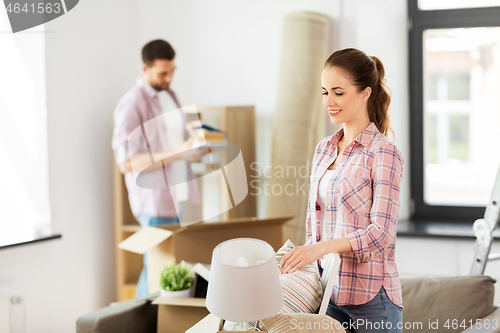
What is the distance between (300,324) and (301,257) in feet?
0.55

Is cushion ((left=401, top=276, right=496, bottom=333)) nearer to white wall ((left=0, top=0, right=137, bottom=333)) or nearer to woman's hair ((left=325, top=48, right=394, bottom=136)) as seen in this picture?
woman's hair ((left=325, top=48, right=394, bottom=136))

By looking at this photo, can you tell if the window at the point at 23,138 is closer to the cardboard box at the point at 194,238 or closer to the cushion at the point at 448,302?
the cardboard box at the point at 194,238

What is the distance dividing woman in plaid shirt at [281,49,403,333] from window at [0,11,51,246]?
4.94 feet

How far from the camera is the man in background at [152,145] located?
242 cm

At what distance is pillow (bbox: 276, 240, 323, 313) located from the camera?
1215 millimetres

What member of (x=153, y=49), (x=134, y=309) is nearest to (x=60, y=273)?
(x=134, y=309)

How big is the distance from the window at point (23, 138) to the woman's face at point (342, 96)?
1.56 m

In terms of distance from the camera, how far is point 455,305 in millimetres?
1658

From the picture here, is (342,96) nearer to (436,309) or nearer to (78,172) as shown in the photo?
(436,309)

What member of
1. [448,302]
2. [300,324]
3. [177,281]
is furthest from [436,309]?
[177,281]

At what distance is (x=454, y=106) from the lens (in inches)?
107

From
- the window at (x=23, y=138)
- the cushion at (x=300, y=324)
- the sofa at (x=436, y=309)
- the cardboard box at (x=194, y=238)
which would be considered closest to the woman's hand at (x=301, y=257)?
the cushion at (x=300, y=324)

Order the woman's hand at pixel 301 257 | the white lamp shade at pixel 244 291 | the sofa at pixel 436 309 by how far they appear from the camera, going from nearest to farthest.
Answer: the white lamp shade at pixel 244 291, the woman's hand at pixel 301 257, the sofa at pixel 436 309

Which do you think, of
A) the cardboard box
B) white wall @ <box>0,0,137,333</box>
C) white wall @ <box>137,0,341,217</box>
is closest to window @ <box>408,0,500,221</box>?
white wall @ <box>137,0,341,217</box>
